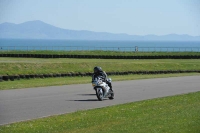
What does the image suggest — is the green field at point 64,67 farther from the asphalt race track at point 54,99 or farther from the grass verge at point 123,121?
the grass verge at point 123,121

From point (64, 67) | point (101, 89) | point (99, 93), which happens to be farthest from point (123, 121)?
point (64, 67)

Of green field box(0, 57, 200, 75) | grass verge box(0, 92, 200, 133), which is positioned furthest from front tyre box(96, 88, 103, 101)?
green field box(0, 57, 200, 75)

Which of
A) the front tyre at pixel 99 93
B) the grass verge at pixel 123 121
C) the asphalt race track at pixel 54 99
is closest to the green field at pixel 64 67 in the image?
the asphalt race track at pixel 54 99

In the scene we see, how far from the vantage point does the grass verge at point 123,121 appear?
11.6 meters

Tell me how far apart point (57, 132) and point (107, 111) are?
4.27 meters

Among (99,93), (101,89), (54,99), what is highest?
(101,89)

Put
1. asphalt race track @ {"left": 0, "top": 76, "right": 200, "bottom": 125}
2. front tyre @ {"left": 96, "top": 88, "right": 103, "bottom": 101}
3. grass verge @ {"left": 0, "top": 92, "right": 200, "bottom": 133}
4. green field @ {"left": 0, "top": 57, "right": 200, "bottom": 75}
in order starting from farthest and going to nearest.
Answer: green field @ {"left": 0, "top": 57, "right": 200, "bottom": 75}
front tyre @ {"left": 96, "top": 88, "right": 103, "bottom": 101}
asphalt race track @ {"left": 0, "top": 76, "right": 200, "bottom": 125}
grass verge @ {"left": 0, "top": 92, "right": 200, "bottom": 133}

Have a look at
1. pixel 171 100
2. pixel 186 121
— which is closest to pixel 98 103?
pixel 171 100

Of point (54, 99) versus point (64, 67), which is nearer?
point (54, 99)

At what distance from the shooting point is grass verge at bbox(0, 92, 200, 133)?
1163cm

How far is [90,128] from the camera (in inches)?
466

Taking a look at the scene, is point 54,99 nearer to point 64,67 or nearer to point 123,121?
point 123,121

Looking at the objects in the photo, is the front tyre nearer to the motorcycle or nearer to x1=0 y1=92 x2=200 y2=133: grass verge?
the motorcycle

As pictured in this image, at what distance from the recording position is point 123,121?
1307 centimetres
